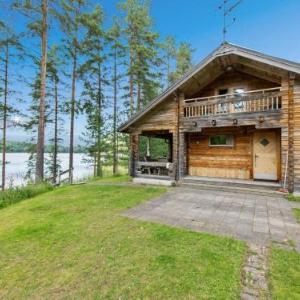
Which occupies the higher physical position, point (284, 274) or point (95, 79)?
point (95, 79)

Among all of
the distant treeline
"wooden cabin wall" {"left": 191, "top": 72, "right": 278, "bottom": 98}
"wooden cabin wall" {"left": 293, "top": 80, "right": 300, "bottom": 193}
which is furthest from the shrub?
"wooden cabin wall" {"left": 293, "top": 80, "right": 300, "bottom": 193}

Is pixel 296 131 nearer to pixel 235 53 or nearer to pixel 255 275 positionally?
pixel 235 53

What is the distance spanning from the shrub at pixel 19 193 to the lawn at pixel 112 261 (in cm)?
339

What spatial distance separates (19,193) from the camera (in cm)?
902

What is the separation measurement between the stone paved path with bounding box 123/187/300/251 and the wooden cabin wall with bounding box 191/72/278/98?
5291mm

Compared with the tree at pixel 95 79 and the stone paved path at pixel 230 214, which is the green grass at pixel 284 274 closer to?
the stone paved path at pixel 230 214

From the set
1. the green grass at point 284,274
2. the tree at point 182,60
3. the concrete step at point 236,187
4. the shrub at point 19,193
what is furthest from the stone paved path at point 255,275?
the tree at point 182,60

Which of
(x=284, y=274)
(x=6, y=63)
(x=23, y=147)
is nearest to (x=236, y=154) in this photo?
(x=284, y=274)

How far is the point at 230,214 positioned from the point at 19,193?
865 cm

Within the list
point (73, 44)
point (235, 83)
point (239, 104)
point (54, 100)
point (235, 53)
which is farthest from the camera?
point (54, 100)

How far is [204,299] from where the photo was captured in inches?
99.6

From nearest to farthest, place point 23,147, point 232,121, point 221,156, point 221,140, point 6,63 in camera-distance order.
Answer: point 232,121 → point 221,156 → point 221,140 → point 6,63 → point 23,147

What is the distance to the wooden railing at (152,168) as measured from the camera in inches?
433

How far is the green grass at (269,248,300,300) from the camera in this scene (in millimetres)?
2605
